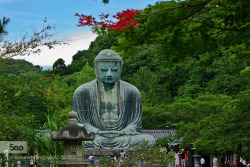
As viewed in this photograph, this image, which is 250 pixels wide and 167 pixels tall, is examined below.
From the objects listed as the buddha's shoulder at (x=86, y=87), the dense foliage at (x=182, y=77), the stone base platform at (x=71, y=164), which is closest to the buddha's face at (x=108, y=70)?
the buddha's shoulder at (x=86, y=87)

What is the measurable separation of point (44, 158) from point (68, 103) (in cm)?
2885

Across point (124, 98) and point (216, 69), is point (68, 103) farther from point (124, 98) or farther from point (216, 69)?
point (124, 98)

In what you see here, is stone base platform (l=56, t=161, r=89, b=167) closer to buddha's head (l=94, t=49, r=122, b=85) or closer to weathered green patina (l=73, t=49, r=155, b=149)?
weathered green patina (l=73, t=49, r=155, b=149)

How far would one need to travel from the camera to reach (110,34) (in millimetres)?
8812

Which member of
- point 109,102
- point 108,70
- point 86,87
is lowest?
point 109,102

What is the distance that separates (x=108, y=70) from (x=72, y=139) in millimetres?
8715

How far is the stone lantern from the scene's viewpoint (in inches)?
476

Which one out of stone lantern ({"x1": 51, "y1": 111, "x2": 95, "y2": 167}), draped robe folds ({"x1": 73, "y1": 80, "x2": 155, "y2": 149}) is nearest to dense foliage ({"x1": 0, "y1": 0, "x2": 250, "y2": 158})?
stone lantern ({"x1": 51, "y1": 111, "x2": 95, "y2": 167})

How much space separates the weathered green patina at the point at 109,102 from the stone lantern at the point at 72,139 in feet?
25.7

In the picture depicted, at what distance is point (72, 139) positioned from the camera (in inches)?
480

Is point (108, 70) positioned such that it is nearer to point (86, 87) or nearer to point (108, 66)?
point (108, 66)

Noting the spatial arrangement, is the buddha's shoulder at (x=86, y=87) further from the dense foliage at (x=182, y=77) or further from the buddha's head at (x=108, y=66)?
the dense foliage at (x=182, y=77)

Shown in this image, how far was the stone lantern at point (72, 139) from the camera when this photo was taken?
39.6 ft

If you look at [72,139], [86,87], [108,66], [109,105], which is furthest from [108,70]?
[72,139]
